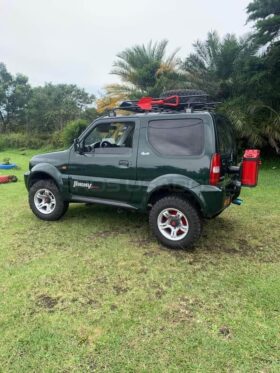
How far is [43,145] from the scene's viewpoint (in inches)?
785

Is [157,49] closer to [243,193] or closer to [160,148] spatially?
[243,193]

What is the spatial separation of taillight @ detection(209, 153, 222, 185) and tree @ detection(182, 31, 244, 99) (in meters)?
8.34

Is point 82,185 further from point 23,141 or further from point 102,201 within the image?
point 23,141

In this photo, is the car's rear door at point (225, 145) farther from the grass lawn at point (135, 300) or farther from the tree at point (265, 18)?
the tree at point (265, 18)

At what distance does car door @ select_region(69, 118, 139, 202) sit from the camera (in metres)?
4.06

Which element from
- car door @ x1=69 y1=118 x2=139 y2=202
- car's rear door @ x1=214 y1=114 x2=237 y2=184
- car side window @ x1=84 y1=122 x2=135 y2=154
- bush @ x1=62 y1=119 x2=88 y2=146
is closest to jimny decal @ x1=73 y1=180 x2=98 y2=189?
car door @ x1=69 y1=118 x2=139 y2=202

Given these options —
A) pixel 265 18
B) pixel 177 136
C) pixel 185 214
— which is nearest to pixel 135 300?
pixel 185 214

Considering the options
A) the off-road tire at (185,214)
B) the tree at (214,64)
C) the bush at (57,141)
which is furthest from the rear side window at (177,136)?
the bush at (57,141)

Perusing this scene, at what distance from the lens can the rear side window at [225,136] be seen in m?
3.72

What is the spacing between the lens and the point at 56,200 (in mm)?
4695

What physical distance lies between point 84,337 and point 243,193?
5157 millimetres

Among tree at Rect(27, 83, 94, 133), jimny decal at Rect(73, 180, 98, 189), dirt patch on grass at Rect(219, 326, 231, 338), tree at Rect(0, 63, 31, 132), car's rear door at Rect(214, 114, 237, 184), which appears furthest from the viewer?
tree at Rect(0, 63, 31, 132)

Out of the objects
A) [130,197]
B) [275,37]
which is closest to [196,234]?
[130,197]

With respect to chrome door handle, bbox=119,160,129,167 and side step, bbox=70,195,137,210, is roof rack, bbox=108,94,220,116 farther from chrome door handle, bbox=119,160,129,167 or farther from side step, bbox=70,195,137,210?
side step, bbox=70,195,137,210
